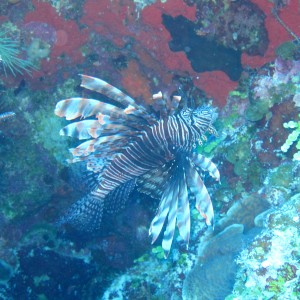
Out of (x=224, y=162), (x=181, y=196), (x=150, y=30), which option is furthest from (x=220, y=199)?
(x=150, y=30)

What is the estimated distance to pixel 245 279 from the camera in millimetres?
3004

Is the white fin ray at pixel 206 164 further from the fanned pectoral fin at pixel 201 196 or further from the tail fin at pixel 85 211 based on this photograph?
the tail fin at pixel 85 211

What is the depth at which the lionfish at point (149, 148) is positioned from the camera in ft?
11.3

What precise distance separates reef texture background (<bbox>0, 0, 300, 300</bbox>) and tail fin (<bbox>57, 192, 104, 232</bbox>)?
0.23 metres

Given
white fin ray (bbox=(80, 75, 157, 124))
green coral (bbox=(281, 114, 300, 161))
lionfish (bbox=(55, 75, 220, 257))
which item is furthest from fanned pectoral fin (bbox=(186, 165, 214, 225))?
green coral (bbox=(281, 114, 300, 161))

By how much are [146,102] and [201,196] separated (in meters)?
1.93

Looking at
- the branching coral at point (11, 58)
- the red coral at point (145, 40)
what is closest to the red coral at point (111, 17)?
the red coral at point (145, 40)

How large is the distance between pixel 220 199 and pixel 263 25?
246cm

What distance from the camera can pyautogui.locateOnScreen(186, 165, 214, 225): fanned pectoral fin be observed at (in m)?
3.43

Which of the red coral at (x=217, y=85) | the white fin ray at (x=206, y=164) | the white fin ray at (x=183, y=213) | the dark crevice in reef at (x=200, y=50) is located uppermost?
the dark crevice in reef at (x=200, y=50)

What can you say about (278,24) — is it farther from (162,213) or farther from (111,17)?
(162,213)

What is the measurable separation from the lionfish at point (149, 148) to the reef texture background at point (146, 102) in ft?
2.02

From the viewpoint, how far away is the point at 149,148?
373 cm

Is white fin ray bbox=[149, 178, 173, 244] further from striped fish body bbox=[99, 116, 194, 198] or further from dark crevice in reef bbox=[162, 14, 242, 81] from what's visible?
dark crevice in reef bbox=[162, 14, 242, 81]
